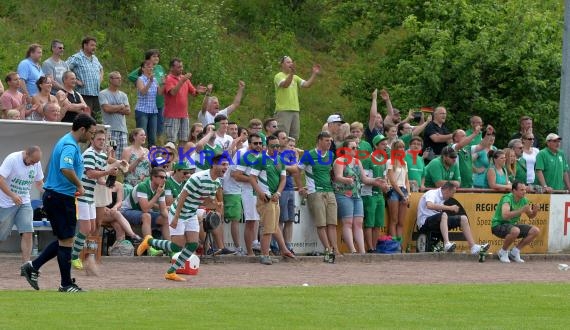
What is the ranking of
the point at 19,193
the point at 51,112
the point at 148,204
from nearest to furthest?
the point at 19,193 < the point at 148,204 < the point at 51,112

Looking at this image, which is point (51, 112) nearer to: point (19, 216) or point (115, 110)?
point (115, 110)

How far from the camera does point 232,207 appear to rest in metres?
21.6

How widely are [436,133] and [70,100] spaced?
24.2ft

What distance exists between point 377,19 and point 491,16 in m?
4.03

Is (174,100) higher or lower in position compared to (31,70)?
lower

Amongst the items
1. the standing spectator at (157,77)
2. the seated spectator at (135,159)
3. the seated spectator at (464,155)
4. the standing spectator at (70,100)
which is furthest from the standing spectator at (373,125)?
the standing spectator at (70,100)

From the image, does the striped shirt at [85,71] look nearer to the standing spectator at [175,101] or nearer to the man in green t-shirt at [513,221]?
the standing spectator at [175,101]

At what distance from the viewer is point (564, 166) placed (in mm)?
26203

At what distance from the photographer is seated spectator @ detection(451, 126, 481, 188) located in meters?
24.7

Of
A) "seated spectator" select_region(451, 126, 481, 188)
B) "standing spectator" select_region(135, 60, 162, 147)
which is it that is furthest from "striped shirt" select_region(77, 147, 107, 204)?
"seated spectator" select_region(451, 126, 481, 188)

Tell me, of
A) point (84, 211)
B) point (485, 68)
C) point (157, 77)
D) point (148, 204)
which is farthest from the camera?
point (485, 68)

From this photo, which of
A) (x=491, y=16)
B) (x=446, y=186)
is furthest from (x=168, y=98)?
(x=491, y=16)

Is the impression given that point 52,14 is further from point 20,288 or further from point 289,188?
point 20,288

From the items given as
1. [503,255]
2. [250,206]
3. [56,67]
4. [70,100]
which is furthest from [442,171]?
[56,67]
